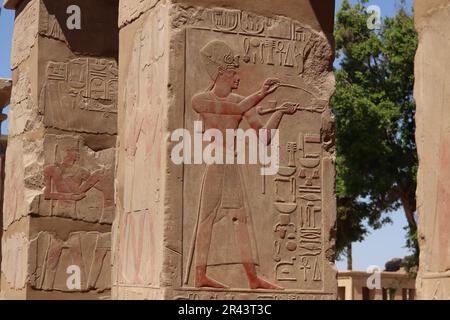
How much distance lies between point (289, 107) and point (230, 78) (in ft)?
1.47

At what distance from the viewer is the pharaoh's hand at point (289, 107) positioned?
18.4 ft

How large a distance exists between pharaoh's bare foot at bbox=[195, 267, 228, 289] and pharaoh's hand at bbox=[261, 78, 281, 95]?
1207 millimetres

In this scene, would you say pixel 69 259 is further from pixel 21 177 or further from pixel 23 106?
pixel 23 106

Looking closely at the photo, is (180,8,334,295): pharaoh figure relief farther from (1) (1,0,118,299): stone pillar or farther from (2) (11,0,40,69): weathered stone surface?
(2) (11,0,40,69): weathered stone surface

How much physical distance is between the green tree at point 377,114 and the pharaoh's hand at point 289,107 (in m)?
10.3

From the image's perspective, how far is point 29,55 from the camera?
27.3 feet

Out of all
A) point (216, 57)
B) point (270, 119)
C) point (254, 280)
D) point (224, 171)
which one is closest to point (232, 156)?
point (224, 171)

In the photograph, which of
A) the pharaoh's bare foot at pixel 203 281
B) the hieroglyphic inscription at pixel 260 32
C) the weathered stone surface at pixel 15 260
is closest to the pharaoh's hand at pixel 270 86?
the hieroglyphic inscription at pixel 260 32

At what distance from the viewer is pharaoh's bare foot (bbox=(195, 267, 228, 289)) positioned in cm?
518

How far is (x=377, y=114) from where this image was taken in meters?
16.0

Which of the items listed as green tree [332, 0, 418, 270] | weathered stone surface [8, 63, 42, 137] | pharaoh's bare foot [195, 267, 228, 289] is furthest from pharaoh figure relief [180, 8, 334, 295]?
green tree [332, 0, 418, 270]
